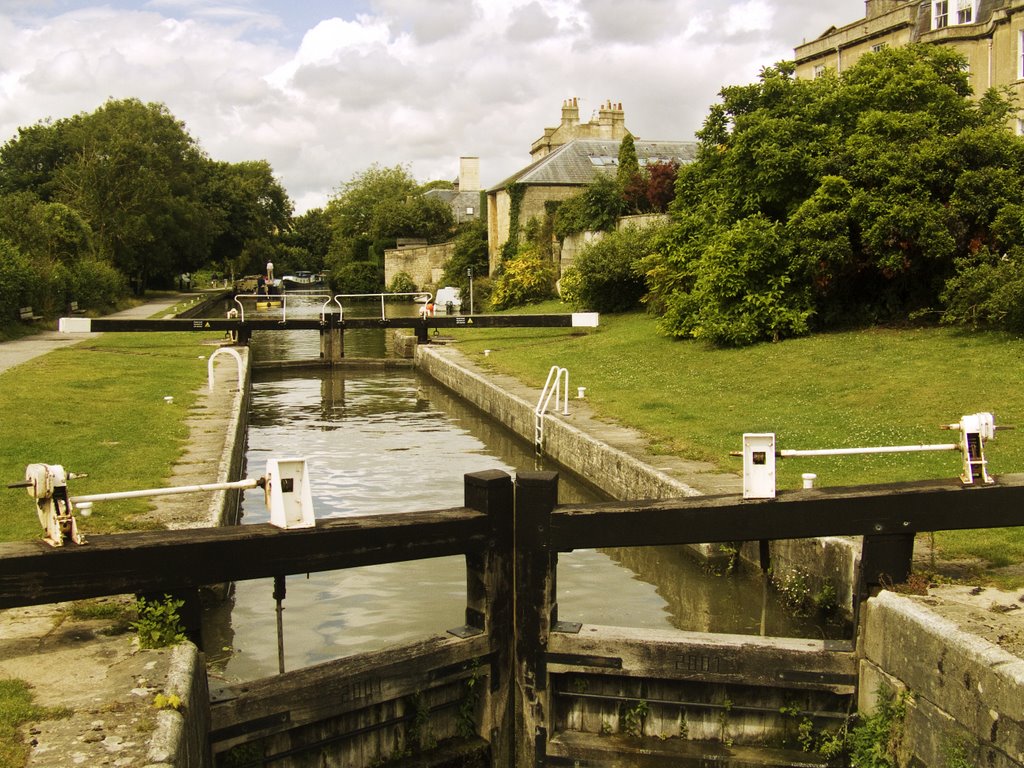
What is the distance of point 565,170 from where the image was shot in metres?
42.7

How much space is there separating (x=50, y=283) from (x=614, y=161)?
74.2ft

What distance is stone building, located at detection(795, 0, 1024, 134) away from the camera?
89.6ft

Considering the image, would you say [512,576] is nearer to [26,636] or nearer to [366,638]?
[366,638]

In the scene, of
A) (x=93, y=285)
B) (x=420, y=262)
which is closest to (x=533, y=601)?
(x=93, y=285)

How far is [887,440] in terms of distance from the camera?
37.3ft

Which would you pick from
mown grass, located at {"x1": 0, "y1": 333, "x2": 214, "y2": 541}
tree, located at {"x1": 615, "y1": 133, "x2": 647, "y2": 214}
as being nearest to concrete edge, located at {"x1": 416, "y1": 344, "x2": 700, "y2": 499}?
mown grass, located at {"x1": 0, "y1": 333, "x2": 214, "y2": 541}

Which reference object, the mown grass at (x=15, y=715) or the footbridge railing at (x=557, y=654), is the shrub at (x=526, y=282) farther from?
the mown grass at (x=15, y=715)

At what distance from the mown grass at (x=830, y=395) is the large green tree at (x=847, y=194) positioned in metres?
1.00

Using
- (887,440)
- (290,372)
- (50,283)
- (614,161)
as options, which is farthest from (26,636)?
(614,161)

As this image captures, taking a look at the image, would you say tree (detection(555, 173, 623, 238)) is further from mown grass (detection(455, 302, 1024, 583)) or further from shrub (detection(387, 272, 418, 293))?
shrub (detection(387, 272, 418, 293))

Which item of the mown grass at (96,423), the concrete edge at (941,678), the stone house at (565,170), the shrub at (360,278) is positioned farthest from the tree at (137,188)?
the concrete edge at (941,678)

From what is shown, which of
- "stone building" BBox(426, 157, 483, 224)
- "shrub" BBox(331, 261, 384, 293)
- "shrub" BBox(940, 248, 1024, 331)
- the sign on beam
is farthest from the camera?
"stone building" BBox(426, 157, 483, 224)

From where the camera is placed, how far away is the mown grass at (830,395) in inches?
406

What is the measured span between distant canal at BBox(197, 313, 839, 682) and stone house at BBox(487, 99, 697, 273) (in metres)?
24.7
